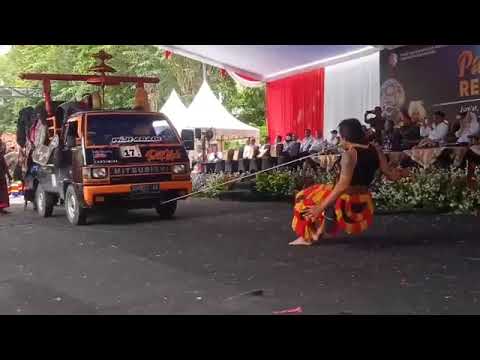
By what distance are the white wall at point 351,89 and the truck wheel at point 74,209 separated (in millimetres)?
9815

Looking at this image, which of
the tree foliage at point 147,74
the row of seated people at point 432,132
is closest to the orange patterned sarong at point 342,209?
the row of seated people at point 432,132

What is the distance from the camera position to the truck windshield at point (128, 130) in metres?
9.95

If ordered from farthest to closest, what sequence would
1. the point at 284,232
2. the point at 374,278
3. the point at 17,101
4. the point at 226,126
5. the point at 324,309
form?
the point at 17,101 < the point at 226,126 < the point at 284,232 < the point at 374,278 < the point at 324,309

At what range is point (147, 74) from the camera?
3288 centimetres

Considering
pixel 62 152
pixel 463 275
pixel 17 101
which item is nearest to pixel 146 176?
pixel 62 152

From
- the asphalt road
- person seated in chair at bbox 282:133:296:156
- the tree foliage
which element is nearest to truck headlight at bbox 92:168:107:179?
the asphalt road

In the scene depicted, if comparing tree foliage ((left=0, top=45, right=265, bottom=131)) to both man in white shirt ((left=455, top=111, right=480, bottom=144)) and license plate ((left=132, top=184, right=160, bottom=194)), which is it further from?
license plate ((left=132, top=184, right=160, bottom=194))

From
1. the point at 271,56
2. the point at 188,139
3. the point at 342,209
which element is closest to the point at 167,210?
the point at 188,139

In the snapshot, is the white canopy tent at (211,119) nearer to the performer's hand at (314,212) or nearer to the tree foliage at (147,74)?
the tree foliage at (147,74)

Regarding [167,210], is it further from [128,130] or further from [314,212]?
[314,212]

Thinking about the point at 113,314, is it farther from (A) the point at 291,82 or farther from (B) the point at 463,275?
(A) the point at 291,82

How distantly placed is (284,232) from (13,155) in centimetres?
1204

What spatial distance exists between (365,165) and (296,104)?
579 inches

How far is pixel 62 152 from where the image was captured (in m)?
10.6
